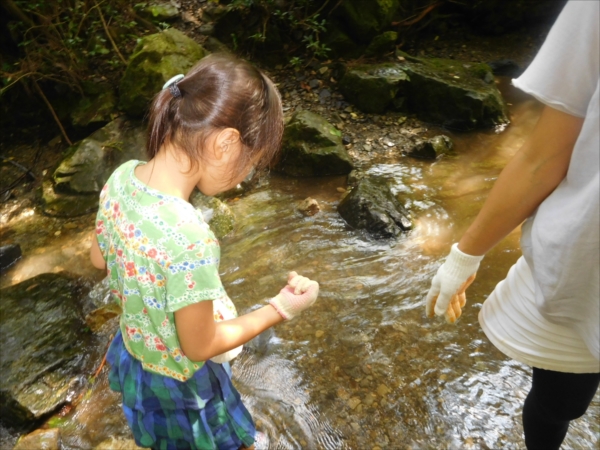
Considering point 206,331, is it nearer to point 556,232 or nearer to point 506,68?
point 556,232

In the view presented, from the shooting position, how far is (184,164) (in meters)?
1.20

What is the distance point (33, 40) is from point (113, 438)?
4.83 metres

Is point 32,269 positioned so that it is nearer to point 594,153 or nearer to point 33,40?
point 33,40

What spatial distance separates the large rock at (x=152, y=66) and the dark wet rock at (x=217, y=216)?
1726 mm

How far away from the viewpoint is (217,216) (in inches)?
146

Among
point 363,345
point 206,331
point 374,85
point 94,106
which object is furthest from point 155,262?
point 94,106

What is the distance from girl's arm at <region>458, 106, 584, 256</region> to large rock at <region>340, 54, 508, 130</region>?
12.7ft

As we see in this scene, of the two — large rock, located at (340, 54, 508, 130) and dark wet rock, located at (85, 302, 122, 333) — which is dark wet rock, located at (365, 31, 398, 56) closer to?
large rock, located at (340, 54, 508, 130)

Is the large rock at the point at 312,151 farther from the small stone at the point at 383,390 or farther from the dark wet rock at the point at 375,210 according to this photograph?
the small stone at the point at 383,390

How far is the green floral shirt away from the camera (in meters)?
1.09

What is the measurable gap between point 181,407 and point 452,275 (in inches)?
37.2

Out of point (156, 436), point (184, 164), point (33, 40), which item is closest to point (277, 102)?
point (184, 164)

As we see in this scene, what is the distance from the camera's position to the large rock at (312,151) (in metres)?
4.19

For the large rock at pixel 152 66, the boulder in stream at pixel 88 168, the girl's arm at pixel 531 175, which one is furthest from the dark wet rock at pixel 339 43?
the girl's arm at pixel 531 175
